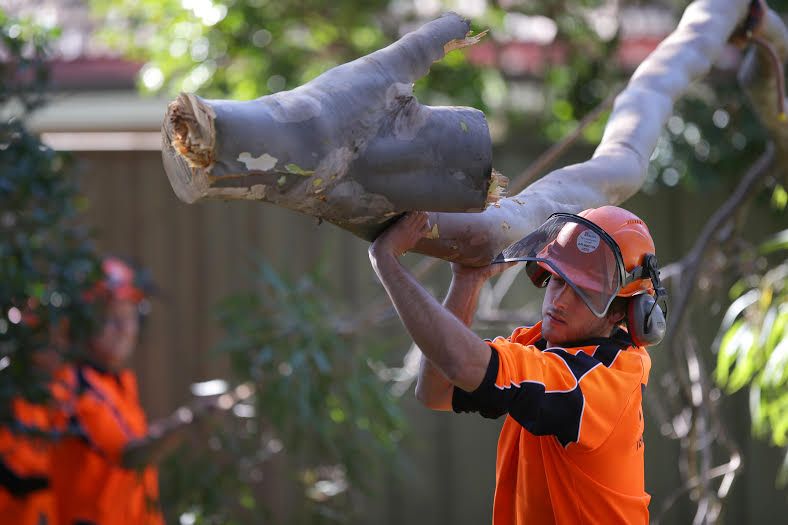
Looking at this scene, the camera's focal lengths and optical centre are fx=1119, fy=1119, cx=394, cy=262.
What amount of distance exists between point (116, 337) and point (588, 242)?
3286mm

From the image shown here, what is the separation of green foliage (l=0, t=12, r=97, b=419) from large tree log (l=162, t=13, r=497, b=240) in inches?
86.1

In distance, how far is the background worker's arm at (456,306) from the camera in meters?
2.24

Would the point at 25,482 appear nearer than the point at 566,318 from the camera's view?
No

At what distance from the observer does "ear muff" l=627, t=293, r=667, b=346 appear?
2197mm

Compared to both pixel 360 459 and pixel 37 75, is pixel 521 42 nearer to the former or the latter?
pixel 360 459

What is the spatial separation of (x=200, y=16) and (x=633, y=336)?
13.1 ft

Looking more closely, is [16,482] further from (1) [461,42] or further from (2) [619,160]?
(1) [461,42]

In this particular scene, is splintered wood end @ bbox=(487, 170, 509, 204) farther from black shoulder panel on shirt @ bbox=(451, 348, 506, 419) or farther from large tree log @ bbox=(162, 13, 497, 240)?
black shoulder panel on shirt @ bbox=(451, 348, 506, 419)

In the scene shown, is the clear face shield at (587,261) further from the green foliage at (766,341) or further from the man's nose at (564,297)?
the green foliage at (766,341)

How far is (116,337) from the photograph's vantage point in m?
4.98

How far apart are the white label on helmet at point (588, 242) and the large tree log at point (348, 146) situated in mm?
305

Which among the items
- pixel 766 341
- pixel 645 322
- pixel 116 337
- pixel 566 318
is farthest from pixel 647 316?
pixel 116 337

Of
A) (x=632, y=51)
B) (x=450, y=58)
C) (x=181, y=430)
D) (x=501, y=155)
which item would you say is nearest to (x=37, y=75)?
(x=181, y=430)

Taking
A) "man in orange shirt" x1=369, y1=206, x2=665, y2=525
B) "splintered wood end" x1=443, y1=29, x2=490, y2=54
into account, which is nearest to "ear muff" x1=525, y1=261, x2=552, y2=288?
"man in orange shirt" x1=369, y1=206, x2=665, y2=525
